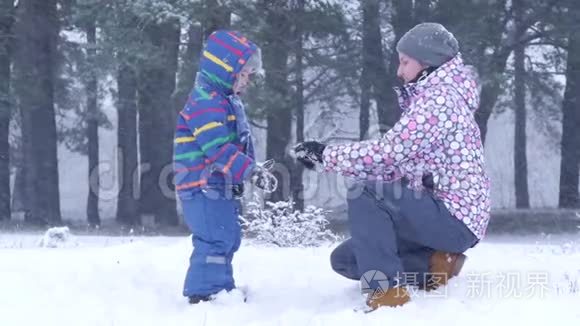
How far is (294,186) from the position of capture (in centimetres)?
1716

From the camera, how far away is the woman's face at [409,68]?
460 cm

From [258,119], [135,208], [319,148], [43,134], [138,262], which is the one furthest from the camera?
[135,208]

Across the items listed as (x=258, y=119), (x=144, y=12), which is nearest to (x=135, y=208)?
(x=258, y=119)

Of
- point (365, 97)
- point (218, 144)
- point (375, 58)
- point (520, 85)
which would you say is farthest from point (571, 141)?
point (218, 144)

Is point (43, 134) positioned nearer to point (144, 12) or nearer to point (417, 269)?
point (144, 12)

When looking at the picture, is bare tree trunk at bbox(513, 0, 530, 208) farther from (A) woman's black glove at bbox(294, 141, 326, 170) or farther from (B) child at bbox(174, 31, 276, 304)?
(A) woman's black glove at bbox(294, 141, 326, 170)

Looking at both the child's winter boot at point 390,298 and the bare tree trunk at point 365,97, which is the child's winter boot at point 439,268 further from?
the bare tree trunk at point 365,97

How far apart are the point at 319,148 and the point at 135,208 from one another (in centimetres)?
1739

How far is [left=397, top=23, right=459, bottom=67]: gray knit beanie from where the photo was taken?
179 inches

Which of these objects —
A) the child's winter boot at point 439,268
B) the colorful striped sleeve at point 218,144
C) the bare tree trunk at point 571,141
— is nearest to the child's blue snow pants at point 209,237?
the colorful striped sleeve at point 218,144

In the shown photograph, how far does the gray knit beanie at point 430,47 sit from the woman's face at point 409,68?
2cm

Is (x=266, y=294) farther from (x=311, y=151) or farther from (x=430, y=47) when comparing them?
Answer: (x=430, y=47)

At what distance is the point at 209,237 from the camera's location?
4738mm

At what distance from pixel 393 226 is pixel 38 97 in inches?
576
